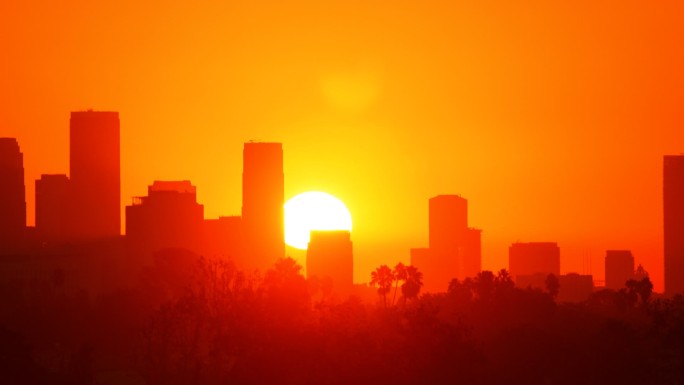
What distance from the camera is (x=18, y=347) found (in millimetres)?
189625

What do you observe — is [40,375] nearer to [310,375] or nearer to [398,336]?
[310,375]

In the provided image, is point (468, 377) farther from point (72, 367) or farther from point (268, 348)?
point (72, 367)

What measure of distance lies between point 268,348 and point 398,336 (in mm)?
25787

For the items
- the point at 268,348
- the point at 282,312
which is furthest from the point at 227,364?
the point at 282,312

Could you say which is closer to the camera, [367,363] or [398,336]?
[367,363]

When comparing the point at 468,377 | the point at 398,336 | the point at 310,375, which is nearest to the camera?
the point at 310,375

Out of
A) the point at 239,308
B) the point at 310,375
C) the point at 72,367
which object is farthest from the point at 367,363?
the point at 72,367

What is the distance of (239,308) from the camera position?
193625 millimetres

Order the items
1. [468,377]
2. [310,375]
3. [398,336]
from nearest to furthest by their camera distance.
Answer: [310,375] < [468,377] < [398,336]

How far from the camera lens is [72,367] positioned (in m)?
189

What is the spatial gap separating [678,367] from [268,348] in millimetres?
48309

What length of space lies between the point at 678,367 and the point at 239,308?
161ft

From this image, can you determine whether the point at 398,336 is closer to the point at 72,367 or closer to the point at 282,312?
the point at 282,312

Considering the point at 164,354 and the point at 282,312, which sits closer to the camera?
the point at 164,354
